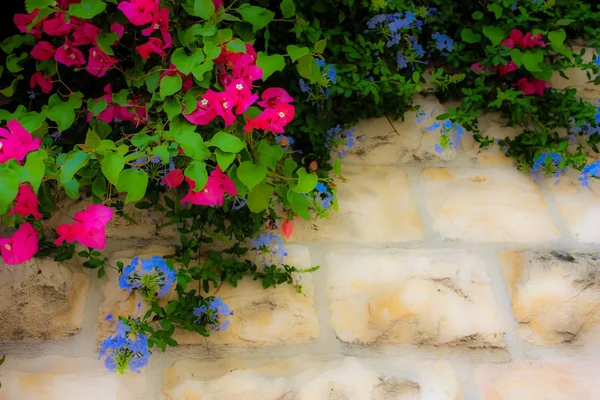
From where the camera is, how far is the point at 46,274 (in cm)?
137

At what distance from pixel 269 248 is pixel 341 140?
0.39 metres

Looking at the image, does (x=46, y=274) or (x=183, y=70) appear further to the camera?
(x=46, y=274)

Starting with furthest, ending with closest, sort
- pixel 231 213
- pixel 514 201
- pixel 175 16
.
A: pixel 514 201 < pixel 231 213 < pixel 175 16

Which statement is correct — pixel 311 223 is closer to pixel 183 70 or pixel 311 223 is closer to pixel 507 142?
pixel 183 70

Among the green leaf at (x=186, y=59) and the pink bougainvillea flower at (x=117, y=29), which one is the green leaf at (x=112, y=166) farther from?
Answer: the pink bougainvillea flower at (x=117, y=29)

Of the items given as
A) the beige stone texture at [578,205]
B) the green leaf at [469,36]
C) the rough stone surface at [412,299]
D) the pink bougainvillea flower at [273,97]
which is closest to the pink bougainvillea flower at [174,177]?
the pink bougainvillea flower at [273,97]

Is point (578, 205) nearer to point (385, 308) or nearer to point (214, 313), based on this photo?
point (385, 308)

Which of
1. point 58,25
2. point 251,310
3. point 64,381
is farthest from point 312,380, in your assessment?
point 58,25

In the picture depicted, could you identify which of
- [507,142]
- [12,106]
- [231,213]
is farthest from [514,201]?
[12,106]

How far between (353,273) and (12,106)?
101cm

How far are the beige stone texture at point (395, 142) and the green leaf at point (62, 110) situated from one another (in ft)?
2.42

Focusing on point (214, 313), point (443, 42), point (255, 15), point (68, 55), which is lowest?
point (214, 313)

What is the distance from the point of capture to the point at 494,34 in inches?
66.9

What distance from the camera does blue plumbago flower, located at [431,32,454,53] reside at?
5.75 ft
